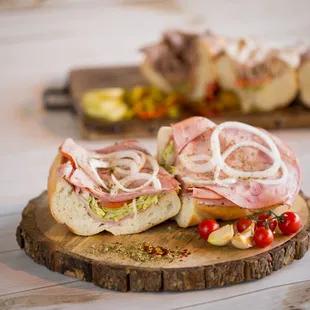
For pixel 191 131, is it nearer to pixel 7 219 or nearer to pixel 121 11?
pixel 7 219

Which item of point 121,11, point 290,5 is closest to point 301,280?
point 121,11

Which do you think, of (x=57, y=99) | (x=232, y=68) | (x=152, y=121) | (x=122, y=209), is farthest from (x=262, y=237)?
(x=57, y=99)

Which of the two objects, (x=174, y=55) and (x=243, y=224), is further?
(x=174, y=55)

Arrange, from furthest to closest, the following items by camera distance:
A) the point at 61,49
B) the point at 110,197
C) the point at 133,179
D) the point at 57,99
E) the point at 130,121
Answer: the point at 61,49
the point at 57,99
the point at 130,121
the point at 133,179
the point at 110,197

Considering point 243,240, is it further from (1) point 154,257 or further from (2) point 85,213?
(2) point 85,213

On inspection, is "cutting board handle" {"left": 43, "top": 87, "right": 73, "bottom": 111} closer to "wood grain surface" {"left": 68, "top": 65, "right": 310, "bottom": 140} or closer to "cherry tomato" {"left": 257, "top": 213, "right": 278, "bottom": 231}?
"wood grain surface" {"left": 68, "top": 65, "right": 310, "bottom": 140}

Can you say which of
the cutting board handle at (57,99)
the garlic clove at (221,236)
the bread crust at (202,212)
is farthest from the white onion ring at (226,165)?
the cutting board handle at (57,99)

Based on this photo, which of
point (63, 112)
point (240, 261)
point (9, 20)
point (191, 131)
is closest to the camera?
point (240, 261)

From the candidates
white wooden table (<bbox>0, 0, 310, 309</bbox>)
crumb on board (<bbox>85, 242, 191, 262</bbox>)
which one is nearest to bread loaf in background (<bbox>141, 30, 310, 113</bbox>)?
white wooden table (<bbox>0, 0, 310, 309</bbox>)
